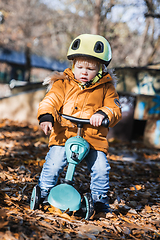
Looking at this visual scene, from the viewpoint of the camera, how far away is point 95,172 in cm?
242

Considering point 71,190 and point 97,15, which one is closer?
point 71,190

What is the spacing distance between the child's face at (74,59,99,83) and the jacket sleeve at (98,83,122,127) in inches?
9.4

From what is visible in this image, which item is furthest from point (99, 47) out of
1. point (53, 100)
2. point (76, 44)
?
point (53, 100)

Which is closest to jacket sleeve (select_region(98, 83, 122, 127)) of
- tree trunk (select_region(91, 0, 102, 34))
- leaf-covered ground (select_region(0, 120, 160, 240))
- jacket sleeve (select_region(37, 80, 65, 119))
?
jacket sleeve (select_region(37, 80, 65, 119))

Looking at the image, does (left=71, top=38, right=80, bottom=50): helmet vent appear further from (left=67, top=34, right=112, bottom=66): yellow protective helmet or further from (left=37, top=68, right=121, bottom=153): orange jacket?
(left=37, top=68, right=121, bottom=153): orange jacket

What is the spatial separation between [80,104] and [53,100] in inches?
10.6

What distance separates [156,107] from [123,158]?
2.38 metres

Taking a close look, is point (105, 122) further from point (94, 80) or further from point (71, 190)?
point (71, 190)

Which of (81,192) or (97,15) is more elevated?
(97,15)

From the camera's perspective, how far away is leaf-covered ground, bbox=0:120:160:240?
2023mm

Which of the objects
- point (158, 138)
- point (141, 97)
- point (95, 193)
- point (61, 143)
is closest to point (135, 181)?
point (95, 193)

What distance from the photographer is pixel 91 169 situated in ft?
8.07

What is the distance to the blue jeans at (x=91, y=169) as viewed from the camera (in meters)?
2.41

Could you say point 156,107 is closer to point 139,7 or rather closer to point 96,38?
point 96,38
